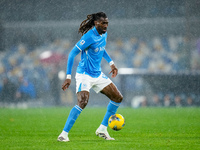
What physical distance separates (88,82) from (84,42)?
A: 0.65 metres

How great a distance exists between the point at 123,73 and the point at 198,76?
3034 millimetres

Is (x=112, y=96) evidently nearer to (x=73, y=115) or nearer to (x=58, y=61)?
(x=73, y=115)

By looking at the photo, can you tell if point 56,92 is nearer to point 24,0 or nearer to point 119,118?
point 24,0

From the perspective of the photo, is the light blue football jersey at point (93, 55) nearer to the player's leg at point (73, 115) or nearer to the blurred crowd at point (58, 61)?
the player's leg at point (73, 115)

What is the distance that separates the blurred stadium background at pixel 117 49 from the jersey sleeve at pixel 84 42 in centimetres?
1061

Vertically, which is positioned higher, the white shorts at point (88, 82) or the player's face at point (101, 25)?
the player's face at point (101, 25)

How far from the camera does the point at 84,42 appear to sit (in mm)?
7105

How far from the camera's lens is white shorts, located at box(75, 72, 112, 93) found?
7.18 meters

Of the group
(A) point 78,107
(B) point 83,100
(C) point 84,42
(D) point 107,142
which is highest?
(C) point 84,42

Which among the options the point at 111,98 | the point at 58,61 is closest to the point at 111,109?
the point at 111,98

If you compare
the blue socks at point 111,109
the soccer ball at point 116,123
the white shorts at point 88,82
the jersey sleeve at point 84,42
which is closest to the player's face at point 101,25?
the jersey sleeve at point 84,42

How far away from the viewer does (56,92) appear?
1903 centimetres

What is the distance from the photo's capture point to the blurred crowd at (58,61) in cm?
1873

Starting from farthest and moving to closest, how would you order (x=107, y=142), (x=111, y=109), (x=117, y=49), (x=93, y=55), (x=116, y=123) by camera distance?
1. (x=117, y=49)
2. (x=111, y=109)
3. (x=93, y=55)
4. (x=116, y=123)
5. (x=107, y=142)
